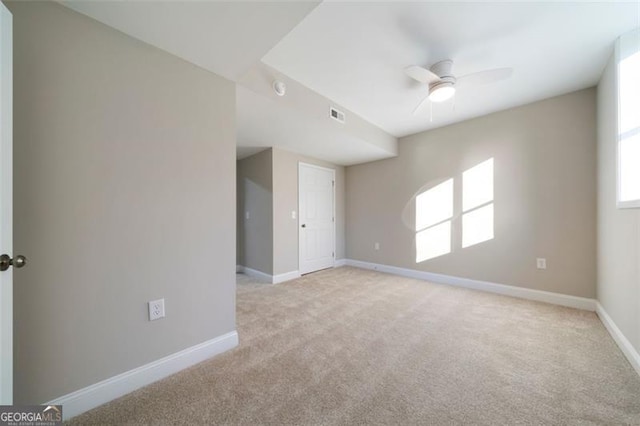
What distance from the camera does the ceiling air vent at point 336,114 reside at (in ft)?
9.41

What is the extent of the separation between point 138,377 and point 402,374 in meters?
1.72

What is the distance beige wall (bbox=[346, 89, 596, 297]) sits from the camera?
104 inches

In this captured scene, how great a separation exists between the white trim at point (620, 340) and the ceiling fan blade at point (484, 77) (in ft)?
7.44

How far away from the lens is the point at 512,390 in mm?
1420

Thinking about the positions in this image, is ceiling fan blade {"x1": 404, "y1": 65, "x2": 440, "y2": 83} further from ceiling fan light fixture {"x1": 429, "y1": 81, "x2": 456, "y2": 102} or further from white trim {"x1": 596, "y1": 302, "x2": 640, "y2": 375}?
white trim {"x1": 596, "y1": 302, "x2": 640, "y2": 375}

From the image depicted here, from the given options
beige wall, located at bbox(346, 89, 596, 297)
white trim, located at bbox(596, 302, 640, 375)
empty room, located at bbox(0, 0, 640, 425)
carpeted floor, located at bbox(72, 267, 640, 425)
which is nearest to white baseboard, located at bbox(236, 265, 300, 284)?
empty room, located at bbox(0, 0, 640, 425)

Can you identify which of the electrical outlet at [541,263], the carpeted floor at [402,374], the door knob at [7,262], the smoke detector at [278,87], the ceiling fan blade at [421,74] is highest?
the smoke detector at [278,87]

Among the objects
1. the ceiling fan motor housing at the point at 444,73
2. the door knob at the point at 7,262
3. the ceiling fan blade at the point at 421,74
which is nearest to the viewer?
the door knob at the point at 7,262

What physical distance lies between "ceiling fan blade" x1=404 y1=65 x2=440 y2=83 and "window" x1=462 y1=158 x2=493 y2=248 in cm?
185

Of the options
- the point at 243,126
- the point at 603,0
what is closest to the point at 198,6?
the point at 243,126

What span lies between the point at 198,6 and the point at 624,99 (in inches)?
127

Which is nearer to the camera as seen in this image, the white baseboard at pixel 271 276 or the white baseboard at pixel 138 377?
the white baseboard at pixel 138 377

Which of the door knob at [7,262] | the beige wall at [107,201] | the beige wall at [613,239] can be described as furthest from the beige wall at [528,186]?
the door knob at [7,262]

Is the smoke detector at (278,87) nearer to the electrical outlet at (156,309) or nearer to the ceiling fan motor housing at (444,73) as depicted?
the ceiling fan motor housing at (444,73)
